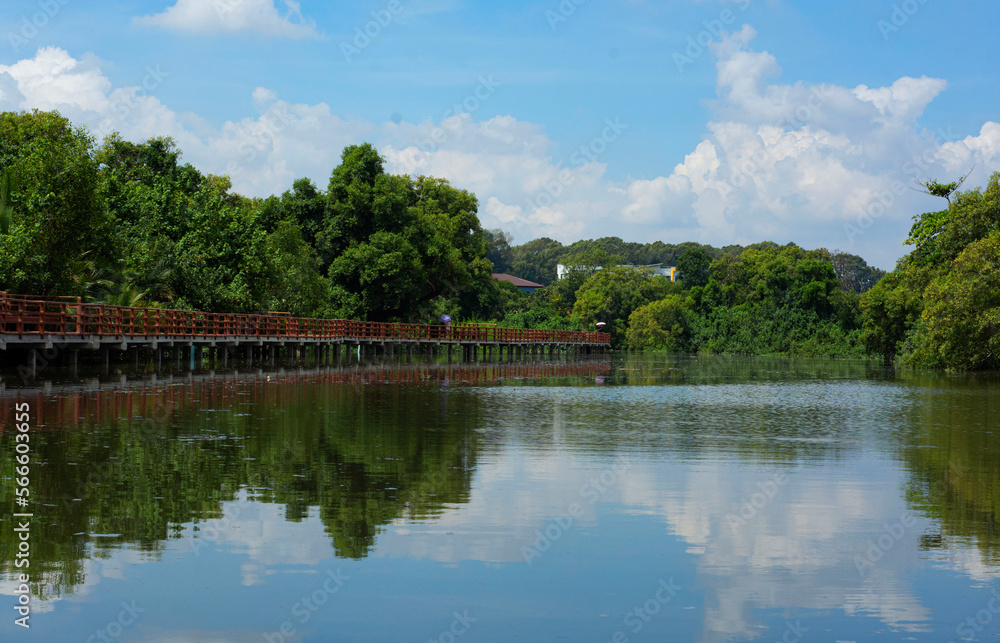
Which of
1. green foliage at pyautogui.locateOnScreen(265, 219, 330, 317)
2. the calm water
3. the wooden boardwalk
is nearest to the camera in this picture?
the calm water

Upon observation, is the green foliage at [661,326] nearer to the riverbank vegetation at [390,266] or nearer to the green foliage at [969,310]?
the riverbank vegetation at [390,266]

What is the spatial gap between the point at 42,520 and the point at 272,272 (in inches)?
1563

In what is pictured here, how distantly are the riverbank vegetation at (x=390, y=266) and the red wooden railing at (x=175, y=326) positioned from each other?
4.33ft

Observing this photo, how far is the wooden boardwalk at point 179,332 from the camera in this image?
89.9 ft

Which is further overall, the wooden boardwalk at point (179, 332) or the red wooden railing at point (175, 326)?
the wooden boardwalk at point (179, 332)

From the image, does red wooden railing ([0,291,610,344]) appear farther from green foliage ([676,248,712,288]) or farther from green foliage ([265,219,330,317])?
green foliage ([676,248,712,288])

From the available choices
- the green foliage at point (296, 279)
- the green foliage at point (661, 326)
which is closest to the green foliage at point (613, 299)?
the green foliage at point (661, 326)

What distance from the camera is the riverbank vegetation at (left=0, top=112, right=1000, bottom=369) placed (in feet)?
105

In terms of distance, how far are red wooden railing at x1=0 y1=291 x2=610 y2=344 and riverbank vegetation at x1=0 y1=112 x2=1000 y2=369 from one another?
1319 millimetres

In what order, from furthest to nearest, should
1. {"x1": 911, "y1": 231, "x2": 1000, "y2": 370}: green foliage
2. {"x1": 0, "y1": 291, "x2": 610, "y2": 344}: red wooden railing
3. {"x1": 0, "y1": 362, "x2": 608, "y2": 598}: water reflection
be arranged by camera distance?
{"x1": 911, "y1": 231, "x2": 1000, "y2": 370}: green foliage, {"x1": 0, "y1": 291, "x2": 610, "y2": 344}: red wooden railing, {"x1": 0, "y1": 362, "x2": 608, "y2": 598}: water reflection

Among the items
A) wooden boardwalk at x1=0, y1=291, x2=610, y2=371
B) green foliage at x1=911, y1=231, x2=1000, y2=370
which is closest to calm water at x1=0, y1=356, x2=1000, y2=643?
wooden boardwalk at x1=0, y1=291, x2=610, y2=371

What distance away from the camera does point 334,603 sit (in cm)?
680

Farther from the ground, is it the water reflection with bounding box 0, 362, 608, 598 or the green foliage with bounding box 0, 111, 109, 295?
the green foliage with bounding box 0, 111, 109, 295

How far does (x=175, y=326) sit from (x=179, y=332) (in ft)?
2.28
